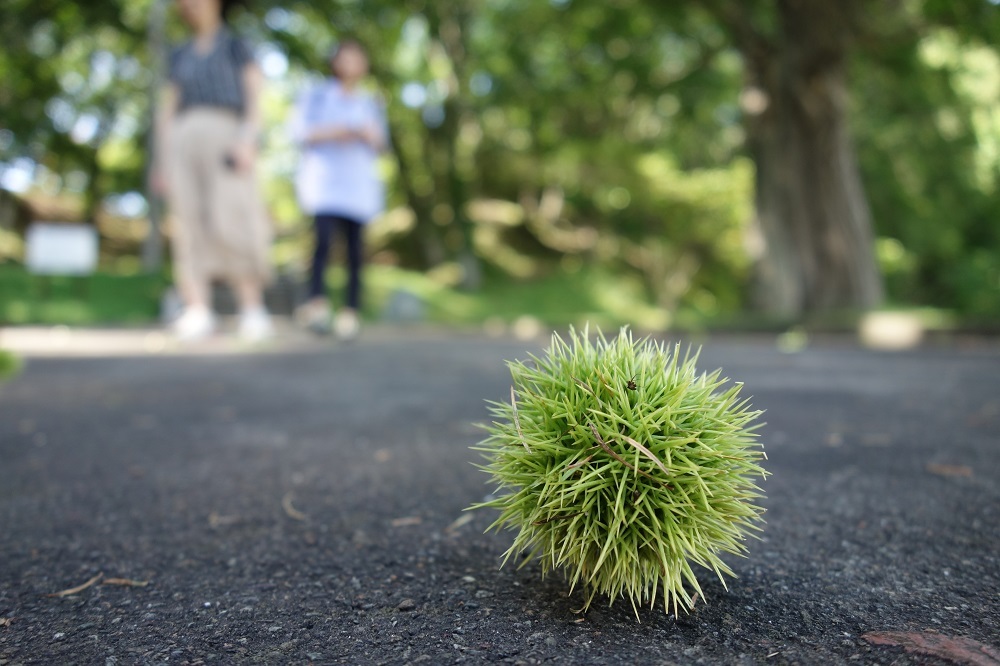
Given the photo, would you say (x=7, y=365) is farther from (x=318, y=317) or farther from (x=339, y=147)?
(x=339, y=147)

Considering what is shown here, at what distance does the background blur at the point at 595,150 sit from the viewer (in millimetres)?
11766

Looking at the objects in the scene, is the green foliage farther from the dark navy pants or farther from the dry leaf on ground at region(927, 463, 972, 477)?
the dry leaf on ground at region(927, 463, 972, 477)

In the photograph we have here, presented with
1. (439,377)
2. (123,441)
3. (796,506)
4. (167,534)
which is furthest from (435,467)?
(439,377)

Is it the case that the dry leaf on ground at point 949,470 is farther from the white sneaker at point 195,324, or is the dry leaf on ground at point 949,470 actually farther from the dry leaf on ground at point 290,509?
the white sneaker at point 195,324

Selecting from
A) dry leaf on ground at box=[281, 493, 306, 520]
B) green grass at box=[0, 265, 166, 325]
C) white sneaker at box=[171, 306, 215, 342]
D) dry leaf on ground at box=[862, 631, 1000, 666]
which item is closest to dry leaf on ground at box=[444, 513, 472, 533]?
dry leaf on ground at box=[281, 493, 306, 520]

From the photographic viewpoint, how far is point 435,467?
2.57m

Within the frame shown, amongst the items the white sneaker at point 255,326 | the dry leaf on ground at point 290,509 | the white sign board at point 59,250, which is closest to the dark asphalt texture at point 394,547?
the dry leaf on ground at point 290,509

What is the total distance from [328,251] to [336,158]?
35.1 inches

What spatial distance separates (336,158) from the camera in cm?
650

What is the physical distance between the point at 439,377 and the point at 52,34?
17958mm

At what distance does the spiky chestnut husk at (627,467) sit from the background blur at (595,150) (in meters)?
9.21

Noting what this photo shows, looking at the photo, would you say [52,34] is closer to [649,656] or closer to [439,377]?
[439,377]

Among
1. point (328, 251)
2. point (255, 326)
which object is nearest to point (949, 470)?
point (328, 251)

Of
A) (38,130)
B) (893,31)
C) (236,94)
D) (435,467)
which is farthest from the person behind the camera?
(38,130)
